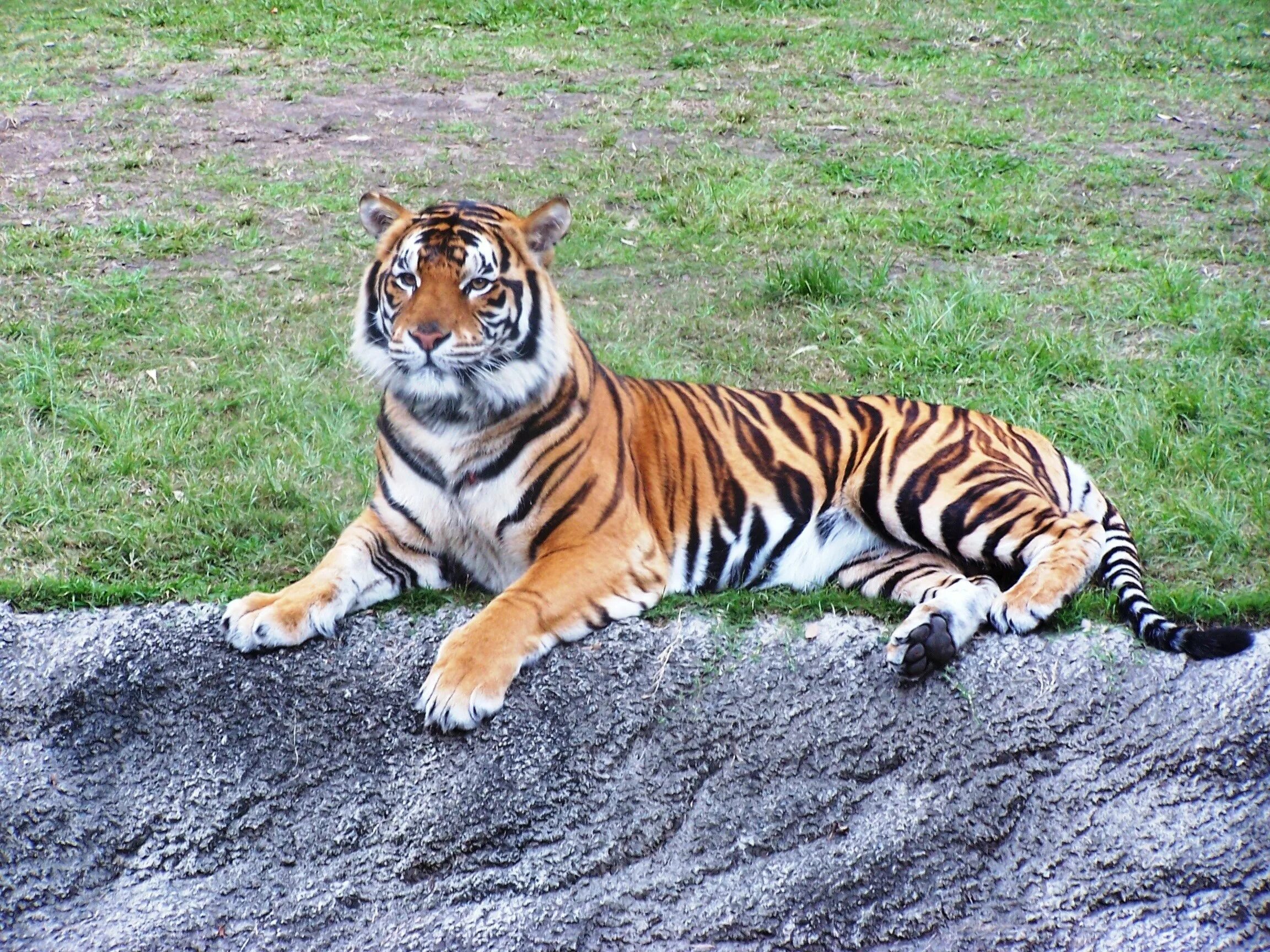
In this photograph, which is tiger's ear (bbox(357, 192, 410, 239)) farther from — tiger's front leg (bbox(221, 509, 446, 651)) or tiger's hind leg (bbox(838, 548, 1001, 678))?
tiger's hind leg (bbox(838, 548, 1001, 678))

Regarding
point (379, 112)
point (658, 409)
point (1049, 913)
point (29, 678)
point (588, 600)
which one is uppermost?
point (379, 112)

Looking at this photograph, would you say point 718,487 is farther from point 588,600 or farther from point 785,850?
point 785,850

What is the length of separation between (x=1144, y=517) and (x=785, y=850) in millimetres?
1924

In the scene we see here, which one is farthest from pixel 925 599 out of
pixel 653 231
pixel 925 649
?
pixel 653 231

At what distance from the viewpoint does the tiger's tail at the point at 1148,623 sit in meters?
3.64

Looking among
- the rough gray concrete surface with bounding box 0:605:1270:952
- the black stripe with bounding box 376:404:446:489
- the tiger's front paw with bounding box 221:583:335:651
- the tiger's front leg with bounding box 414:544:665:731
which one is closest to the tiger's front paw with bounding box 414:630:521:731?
the tiger's front leg with bounding box 414:544:665:731

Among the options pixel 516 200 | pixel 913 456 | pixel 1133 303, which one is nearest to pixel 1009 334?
pixel 1133 303

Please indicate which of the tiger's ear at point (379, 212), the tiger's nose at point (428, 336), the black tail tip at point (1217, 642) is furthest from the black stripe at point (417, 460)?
the black tail tip at point (1217, 642)

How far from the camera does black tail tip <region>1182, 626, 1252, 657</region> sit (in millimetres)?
3633

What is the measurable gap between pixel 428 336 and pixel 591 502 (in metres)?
0.71

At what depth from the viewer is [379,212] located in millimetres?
4051

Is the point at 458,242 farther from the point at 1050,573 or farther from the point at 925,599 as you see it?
the point at 1050,573

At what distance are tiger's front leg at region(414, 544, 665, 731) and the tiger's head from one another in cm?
54

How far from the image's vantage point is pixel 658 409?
14.5ft
